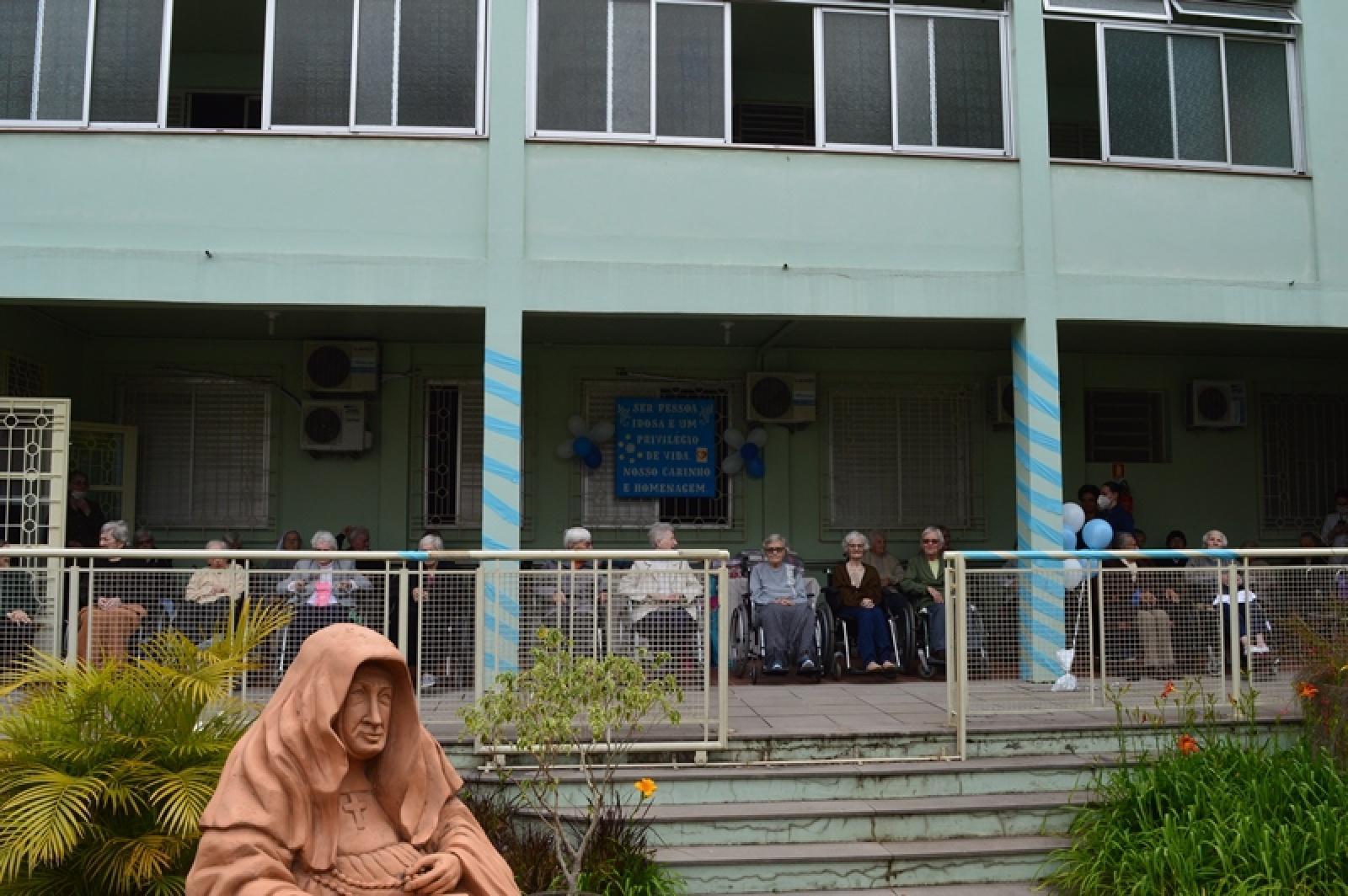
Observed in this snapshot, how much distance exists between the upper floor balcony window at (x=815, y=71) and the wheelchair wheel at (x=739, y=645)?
12.9 feet

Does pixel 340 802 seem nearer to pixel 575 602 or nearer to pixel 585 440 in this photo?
pixel 575 602

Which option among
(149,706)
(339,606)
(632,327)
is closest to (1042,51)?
(632,327)

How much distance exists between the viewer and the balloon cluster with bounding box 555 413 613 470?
10.8m

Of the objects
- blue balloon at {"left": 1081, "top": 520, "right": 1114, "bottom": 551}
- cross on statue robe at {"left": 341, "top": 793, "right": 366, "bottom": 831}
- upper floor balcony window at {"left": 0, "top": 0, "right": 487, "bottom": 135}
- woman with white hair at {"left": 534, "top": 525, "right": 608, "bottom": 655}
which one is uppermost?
upper floor balcony window at {"left": 0, "top": 0, "right": 487, "bottom": 135}

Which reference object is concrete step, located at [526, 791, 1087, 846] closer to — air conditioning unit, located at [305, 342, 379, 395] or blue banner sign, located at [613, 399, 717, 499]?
blue banner sign, located at [613, 399, 717, 499]

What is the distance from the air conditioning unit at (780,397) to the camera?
11.0 meters

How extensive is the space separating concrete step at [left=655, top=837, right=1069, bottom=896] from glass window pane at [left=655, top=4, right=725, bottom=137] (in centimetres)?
571

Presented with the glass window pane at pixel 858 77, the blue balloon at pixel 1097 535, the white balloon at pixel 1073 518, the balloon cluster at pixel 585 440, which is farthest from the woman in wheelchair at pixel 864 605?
the glass window pane at pixel 858 77

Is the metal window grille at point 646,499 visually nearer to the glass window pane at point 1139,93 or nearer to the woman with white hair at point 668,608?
the glass window pane at point 1139,93

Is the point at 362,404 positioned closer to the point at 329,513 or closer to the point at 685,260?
the point at 329,513

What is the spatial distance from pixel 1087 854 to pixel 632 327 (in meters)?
6.20

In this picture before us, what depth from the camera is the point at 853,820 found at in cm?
586

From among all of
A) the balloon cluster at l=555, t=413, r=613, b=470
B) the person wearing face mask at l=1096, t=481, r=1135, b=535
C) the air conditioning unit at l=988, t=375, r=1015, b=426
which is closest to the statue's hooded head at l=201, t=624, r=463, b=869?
the balloon cluster at l=555, t=413, r=613, b=470

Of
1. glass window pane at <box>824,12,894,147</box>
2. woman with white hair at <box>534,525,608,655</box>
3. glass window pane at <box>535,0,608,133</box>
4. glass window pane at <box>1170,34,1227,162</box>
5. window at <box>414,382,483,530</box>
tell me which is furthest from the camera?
window at <box>414,382,483,530</box>
